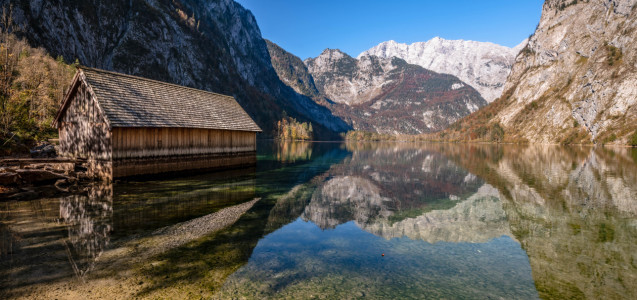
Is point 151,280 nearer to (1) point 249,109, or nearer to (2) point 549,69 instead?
(1) point 249,109

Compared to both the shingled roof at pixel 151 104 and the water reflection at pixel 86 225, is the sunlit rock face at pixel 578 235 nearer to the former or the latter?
the water reflection at pixel 86 225

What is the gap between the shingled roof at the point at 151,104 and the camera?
71.7 ft

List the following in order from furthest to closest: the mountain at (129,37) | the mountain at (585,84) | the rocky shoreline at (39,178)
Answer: the mountain at (585,84) → the mountain at (129,37) → the rocky shoreline at (39,178)

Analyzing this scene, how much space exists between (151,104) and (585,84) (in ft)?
669

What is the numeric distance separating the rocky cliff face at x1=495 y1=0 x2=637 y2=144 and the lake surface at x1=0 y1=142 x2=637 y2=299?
14896 centimetres

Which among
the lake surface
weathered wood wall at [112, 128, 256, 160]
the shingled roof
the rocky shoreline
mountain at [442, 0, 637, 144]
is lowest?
the lake surface

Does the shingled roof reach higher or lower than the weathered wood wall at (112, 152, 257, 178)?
higher

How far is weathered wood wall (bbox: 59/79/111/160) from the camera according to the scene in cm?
2175

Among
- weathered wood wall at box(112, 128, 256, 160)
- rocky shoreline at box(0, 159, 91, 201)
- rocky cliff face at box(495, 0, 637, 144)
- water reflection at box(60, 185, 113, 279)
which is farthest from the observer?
rocky cliff face at box(495, 0, 637, 144)

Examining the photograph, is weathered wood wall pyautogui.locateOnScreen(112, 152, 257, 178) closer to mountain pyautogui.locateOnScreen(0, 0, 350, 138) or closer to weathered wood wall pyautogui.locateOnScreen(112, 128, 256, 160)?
weathered wood wall pyautogui.locateOnScreen(112, 128, 256, 160)

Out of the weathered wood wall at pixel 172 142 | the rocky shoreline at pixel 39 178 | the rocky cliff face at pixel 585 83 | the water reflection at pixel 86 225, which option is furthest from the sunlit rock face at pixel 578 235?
the rocky cliff face at pixel 585 83

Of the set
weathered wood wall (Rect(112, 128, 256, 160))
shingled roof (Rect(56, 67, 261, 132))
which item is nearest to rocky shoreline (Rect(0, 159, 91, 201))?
weathered wood wall (Rect(112, 128, 256, 160))

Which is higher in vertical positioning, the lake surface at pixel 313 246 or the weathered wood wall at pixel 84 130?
the weathered wood wall at pixel 84 130

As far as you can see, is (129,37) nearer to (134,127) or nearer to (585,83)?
(134,127)
